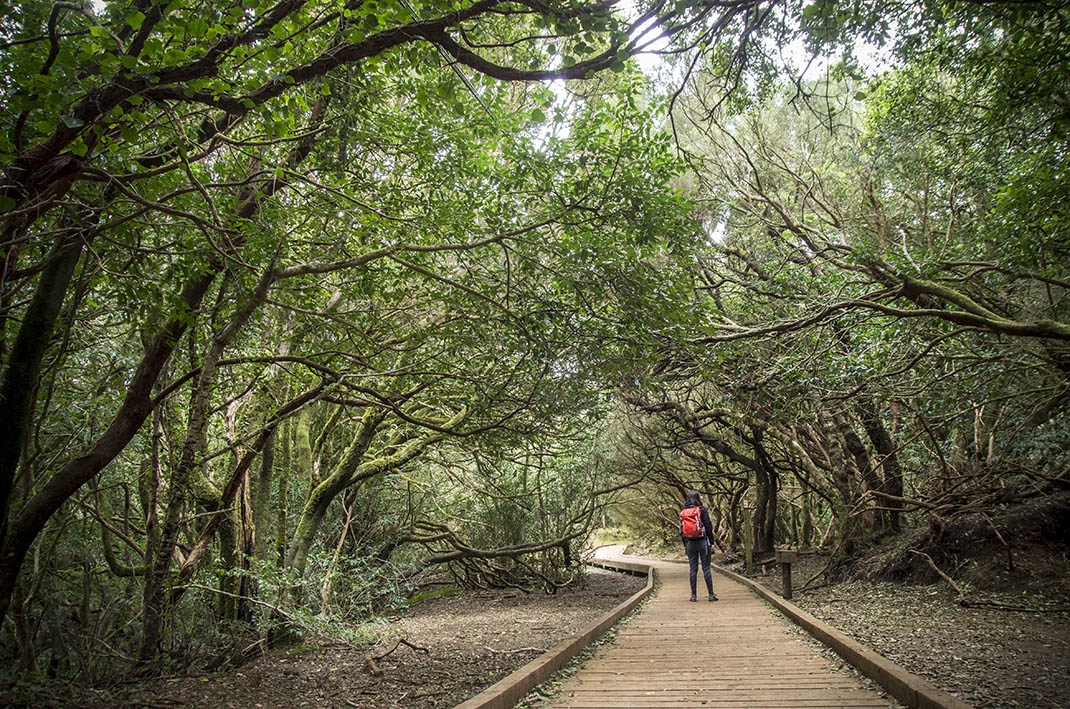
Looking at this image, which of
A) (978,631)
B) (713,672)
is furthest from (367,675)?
(978,631)

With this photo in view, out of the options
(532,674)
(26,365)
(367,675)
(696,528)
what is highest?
(26,365)

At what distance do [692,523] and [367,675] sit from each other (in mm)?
6464

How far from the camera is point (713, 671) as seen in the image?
5.77m

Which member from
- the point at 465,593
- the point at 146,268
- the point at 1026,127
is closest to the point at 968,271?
the point at 1026,127

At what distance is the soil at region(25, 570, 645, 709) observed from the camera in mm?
5195

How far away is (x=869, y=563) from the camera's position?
11.2 metres

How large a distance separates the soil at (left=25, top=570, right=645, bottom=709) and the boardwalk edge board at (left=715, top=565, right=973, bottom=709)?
3.11 m

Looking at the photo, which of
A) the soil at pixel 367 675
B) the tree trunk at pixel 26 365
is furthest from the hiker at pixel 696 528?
the tree trunk at pixel 26 365

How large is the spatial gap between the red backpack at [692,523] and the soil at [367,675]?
2.33 metres

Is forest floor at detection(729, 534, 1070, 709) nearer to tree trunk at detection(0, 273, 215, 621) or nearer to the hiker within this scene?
the hiker

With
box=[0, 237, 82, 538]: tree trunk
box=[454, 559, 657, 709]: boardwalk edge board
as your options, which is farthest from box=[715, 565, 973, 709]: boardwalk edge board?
box=[0, 237, 82, 538]: tree trunk

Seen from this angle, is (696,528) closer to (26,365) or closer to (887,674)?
(887,674)

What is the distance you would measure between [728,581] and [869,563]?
593cm

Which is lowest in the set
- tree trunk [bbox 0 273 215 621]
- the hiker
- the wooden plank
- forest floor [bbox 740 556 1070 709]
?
the wooden plank
